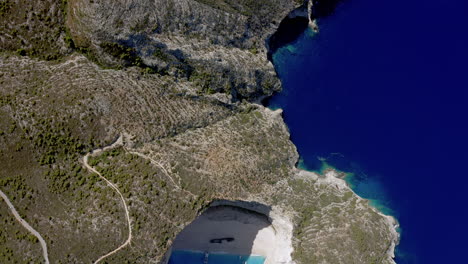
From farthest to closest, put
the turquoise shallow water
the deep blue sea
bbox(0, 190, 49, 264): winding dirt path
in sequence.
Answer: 1. the deep blue sea
2. the turquoise shallow water
3. bbox(0, 190, 49, 264): winding dirt path

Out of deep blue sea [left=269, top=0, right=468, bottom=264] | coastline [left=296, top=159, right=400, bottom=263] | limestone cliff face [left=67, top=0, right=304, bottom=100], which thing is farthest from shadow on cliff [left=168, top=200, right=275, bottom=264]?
limestone cliff face [left=67, top=0, right=304, bottom=100]

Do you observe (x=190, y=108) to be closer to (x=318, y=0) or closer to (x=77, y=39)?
(x=77, y=39)

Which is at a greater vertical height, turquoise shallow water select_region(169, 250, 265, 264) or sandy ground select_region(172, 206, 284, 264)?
sandy ground select_region(172, 206, 284, 264)

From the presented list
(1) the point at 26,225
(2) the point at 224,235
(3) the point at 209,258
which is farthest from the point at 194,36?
(3) the point at 209,258

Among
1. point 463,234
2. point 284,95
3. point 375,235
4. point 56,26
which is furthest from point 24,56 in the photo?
point 463,234

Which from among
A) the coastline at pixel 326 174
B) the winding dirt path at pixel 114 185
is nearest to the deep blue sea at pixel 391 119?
the coastline at pixel 326 174

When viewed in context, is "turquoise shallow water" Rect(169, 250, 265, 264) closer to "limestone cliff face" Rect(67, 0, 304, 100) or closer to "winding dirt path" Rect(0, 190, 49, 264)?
"winding dirt path" Rect(0, 190, 49, 264)

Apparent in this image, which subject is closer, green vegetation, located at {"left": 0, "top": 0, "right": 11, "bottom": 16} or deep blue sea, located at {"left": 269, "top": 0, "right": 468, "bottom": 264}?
green vegetation, located at {"left": 0, "top": 0, "right": 11, "bottom": 16}
